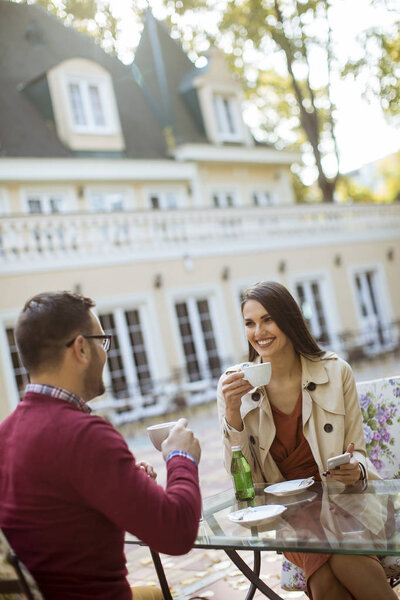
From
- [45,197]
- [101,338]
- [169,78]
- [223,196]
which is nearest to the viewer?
[101,338]

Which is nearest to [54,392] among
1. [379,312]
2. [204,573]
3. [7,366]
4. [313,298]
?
[204,573]

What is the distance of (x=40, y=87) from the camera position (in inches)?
687

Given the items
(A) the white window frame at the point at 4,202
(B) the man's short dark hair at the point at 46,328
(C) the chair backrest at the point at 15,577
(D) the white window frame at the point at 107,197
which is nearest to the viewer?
(C) the chair backrest at the point at 15,577

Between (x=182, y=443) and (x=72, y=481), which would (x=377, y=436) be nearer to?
(x=182, y=443)

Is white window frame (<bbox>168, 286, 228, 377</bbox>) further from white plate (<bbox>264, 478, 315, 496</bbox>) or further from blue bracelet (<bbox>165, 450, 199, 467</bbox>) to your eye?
blue bracelet (<bbox>165, 450, 199, 467</bbox>)

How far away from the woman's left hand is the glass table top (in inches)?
1.4

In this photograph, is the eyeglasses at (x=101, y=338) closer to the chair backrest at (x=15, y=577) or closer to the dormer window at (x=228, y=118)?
the chair backrest at (x=15, y=577)

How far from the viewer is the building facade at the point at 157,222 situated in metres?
14.6

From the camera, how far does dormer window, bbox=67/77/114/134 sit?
17.5m

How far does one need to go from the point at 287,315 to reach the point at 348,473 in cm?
80

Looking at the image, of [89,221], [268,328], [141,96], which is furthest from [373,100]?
[268,328]

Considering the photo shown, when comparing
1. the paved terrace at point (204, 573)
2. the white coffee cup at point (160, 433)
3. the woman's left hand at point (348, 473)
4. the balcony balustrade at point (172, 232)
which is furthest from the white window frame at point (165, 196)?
the white coffee cup at point (160, 433)

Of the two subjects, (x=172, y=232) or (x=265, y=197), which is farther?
(x=265, y=197)

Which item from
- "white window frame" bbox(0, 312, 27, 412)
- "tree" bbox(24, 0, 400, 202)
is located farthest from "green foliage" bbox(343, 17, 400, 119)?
"white window frame" bbox(0, 312, 27, 412)
